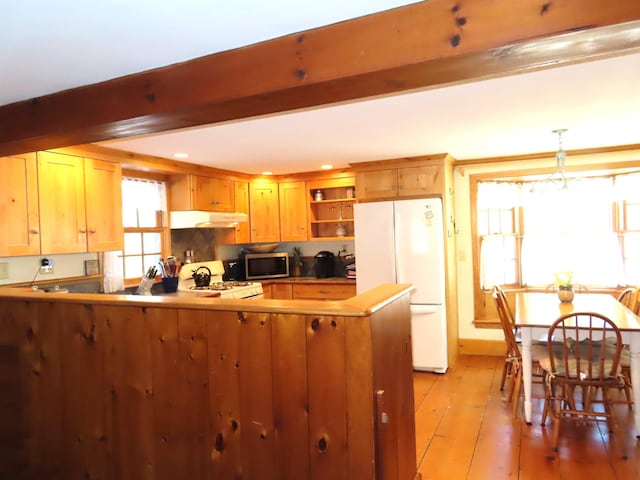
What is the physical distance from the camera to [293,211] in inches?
223

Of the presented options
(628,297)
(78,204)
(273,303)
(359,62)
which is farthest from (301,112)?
(628,297)

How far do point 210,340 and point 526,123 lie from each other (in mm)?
2752

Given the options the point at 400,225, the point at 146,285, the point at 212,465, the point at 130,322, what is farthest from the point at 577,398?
the point at 146,285

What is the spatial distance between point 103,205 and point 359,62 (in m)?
2.84

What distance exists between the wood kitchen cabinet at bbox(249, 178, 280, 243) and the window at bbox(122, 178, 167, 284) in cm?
116

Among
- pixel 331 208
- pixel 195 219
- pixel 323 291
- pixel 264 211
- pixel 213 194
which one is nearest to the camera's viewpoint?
pixel 195 219

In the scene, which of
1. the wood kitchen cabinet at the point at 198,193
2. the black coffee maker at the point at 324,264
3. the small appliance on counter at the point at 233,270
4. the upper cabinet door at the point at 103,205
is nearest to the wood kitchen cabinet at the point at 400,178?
the black coffee maker at the point at 324,264

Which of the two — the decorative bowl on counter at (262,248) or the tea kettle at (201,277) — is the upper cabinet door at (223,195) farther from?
the decorative bowl on counter at (262,248)

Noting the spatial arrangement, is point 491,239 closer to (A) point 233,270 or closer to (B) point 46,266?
(A) point 233,270

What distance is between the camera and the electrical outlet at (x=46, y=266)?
3.48m

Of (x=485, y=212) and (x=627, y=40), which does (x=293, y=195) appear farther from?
(x=627, y=40)

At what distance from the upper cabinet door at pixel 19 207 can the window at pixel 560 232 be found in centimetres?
419

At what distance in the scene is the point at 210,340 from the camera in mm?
2027

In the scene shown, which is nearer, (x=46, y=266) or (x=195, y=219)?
(x=46, y=266)
